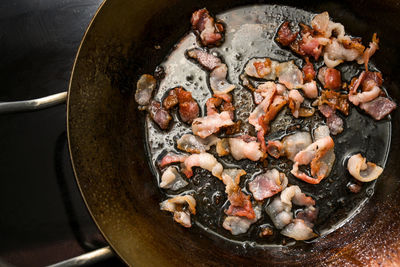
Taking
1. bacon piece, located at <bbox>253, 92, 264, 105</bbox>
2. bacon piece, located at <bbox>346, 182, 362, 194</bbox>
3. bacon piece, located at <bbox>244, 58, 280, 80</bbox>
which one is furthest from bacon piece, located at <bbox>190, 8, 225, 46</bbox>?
bacon piece, located at <bbox>346, 182, 362, 194</bbox>

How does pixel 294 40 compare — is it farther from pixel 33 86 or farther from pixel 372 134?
pixel 33 86

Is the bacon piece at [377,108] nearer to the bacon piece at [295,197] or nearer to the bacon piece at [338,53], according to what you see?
the bacon piece at [338,53]

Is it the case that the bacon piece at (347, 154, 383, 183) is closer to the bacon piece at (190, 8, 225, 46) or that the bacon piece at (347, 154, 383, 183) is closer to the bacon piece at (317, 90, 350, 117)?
the bacon piece at (317, 90, 350, 117)

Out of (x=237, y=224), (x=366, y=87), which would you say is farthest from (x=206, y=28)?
(x=237, y=224)

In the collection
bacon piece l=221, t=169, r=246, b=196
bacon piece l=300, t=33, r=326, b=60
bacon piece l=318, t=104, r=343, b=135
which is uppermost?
bacon piece l=300, t=33, r=326, b=60

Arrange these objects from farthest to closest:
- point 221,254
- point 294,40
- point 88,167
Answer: point 294,40
point 221,254
point 88,167

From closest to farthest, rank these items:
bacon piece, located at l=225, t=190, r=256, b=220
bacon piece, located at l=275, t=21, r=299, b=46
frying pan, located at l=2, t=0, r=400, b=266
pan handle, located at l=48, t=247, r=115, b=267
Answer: pan handle, located at l=48, t=247, r=115, b=267 < frying pan, located at l=2, t=0, r=400, b=266 < bacon piece, located at l=225, t=190, r=256, b=220 < bacon piece, located at l=275, t=21, r=299, b=46

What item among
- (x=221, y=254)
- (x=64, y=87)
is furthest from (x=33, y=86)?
(x=221, y=254)

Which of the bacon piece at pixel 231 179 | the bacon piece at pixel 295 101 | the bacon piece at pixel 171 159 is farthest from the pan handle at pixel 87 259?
the bacon piece at pixel 295 101
